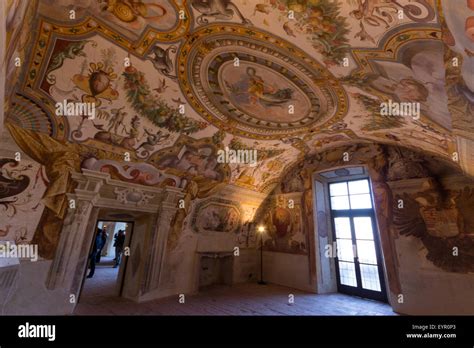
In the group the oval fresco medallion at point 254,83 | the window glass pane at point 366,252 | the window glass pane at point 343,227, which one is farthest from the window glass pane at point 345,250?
the oval fresco medallion at point 254,83

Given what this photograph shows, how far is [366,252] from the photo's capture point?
25.3ft

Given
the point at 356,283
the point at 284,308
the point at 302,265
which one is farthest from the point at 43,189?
the point at 356,283

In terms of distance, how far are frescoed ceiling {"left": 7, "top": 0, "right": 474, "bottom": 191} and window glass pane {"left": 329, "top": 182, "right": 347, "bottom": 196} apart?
2867mm

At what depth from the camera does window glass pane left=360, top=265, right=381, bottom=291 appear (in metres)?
7.32

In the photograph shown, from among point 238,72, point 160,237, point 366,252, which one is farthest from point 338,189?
point 160,237

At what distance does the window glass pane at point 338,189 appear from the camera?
348 inches

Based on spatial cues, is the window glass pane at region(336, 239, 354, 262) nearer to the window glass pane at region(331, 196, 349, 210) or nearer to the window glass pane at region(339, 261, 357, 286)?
the window glass pane at region(339, 261, 357, 286)

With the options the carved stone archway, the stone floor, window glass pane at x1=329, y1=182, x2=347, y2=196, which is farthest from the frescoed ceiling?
the stone floor

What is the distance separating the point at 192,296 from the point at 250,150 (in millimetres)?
4968

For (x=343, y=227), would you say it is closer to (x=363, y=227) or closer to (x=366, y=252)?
(x=363, y=227)

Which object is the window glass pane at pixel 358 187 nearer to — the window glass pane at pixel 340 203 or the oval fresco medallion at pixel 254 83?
the window glass pane at pixel 340 203

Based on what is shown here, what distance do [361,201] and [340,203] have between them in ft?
2.57

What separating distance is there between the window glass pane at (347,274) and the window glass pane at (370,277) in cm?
31

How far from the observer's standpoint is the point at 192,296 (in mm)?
7023
